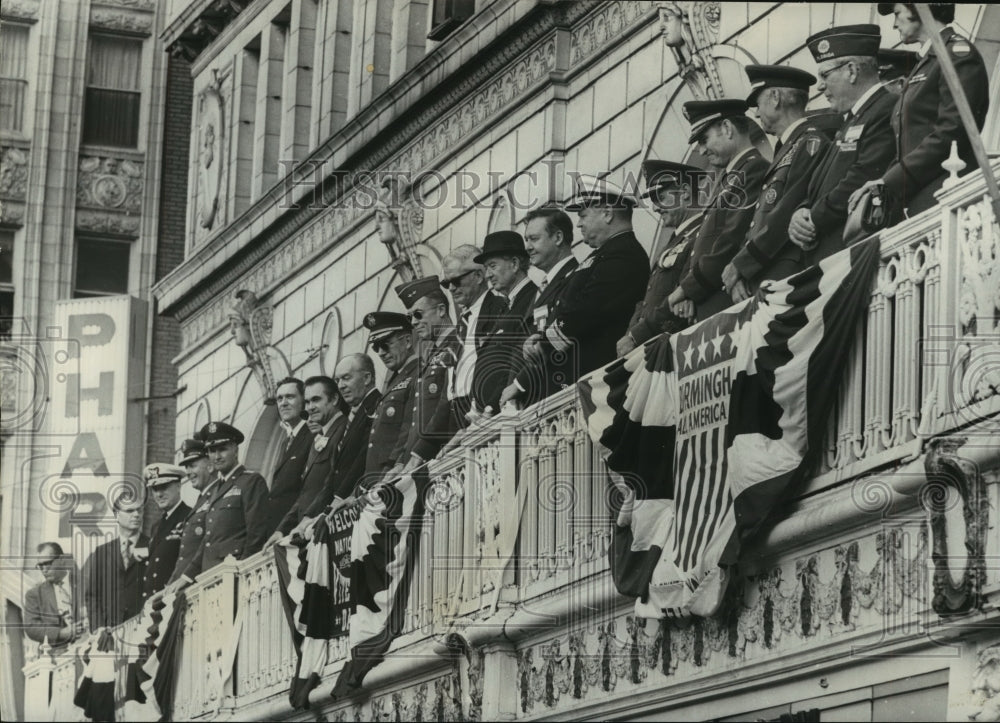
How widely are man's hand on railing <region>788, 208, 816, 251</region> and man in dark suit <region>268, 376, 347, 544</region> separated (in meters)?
9.77

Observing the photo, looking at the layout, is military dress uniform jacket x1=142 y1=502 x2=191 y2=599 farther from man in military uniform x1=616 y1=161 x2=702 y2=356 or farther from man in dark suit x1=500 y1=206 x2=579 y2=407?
man in military uniform x1=616 y1=161 x2=702 y2=356

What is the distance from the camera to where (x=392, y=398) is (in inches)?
955

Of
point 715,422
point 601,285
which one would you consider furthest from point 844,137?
point 601,285

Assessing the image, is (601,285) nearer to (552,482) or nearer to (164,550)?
(552,482)

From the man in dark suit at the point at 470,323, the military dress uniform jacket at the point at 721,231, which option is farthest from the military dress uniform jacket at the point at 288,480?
the military dress uniform jacket at the point at 721,231

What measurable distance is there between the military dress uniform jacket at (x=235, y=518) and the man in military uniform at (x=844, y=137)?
38.8ft

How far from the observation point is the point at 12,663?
35.0 metres

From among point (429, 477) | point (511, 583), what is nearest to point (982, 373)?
point (511, 583)

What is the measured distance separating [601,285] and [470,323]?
2.90 m

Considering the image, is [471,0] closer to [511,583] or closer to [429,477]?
[429,477]

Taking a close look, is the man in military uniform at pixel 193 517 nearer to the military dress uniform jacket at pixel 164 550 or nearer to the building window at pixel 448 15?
the military dress uniform jacket at pixel 164 550

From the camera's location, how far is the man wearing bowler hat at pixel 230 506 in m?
27.4

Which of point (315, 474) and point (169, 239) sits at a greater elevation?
point (169, 239)

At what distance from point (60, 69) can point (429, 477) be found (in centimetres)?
1529
